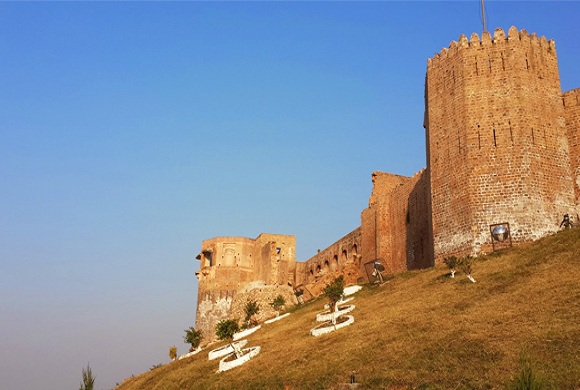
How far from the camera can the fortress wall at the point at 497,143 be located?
2611cm

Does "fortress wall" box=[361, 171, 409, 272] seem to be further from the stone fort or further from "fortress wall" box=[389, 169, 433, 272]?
the stone fort

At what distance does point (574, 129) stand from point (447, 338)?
628 inches

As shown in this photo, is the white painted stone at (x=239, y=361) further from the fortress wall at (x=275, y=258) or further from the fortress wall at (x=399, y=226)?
the fortress wall at (x=275, y=258)

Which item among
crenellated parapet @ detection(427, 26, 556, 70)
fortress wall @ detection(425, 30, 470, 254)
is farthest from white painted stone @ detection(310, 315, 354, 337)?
crenellated parapet @ detection(427, 26, 556, 70)

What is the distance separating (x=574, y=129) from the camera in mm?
27438

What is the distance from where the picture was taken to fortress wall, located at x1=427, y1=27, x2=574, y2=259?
2611 cm

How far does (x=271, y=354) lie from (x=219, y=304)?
108 ft

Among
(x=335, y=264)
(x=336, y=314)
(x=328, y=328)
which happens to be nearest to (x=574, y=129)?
(x=336, y=314)

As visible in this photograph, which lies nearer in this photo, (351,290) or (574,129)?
(574,129)

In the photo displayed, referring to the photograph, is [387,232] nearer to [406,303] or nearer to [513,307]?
[406,303]

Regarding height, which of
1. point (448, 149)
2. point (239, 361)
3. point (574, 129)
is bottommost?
point (239, 361)

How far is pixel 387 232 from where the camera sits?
37.3m

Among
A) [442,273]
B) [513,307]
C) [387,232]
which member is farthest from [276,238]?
[513,307]

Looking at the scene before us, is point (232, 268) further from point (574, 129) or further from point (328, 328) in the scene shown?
point (328, 328)
